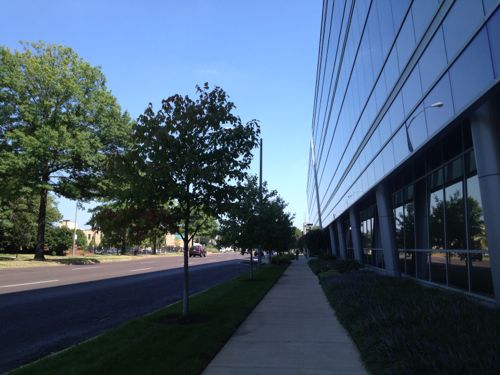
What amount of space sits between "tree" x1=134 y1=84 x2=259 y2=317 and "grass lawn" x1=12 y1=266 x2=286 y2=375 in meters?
0.89

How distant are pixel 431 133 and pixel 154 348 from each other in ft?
23.7

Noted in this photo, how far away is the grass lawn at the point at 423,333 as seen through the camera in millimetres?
4773

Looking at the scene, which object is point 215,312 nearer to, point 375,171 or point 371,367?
point 371,367

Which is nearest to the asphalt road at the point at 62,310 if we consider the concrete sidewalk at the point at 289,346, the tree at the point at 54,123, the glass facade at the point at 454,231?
the concrete sidewalk at the point at 289,346

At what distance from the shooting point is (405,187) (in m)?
16.9

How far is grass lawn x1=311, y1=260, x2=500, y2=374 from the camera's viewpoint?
4773 millimetres

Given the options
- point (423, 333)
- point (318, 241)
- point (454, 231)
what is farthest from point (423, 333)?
point (318, 241)

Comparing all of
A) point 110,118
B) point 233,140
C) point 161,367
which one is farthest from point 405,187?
point 110,118

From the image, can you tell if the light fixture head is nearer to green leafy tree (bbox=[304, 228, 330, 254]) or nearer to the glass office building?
the glass office building

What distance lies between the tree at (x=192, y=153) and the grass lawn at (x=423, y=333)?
3.67 metres

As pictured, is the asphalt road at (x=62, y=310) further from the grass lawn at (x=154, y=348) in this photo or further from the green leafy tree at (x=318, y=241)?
the green leafy tree at (x=318, y=241)

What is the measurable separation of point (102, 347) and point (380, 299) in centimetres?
567

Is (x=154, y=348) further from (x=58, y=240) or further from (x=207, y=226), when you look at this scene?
(x=58, y=240)

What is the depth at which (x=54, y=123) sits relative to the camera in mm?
34781
